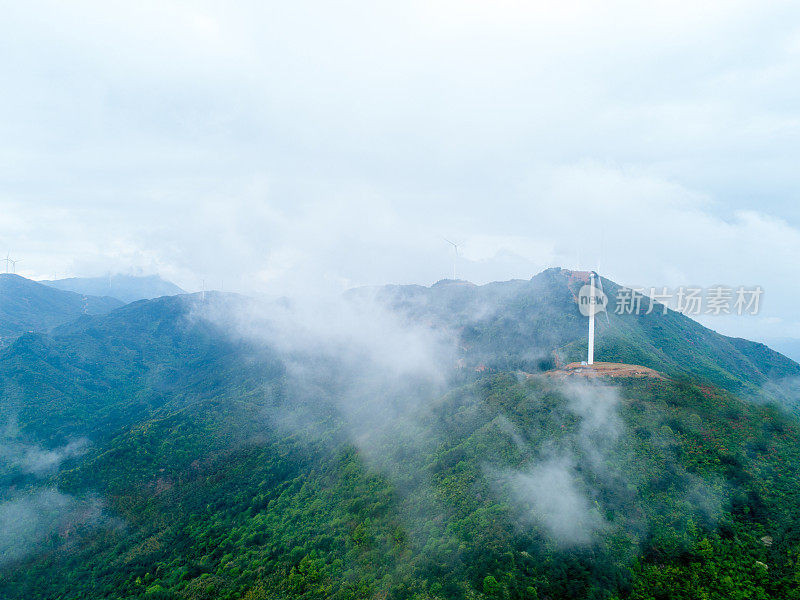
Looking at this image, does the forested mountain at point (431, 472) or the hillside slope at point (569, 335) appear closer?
the forested mountain at point (431, 472)

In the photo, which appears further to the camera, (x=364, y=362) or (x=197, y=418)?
(x=364, y=362)

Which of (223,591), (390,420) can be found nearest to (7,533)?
(223,591)

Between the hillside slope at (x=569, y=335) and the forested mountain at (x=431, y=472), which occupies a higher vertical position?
the hillside slope at (x=569, y=335)

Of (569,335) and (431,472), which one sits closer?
(431,472)

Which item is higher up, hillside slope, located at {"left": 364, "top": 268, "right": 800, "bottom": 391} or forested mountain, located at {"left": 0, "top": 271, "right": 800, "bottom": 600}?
hillside slope, located at {"left": 364, "top": 268, "right": 800, "bottom": 391}

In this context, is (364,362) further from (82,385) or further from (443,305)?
(82,385)

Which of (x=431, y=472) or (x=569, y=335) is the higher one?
(x=569, y=335)

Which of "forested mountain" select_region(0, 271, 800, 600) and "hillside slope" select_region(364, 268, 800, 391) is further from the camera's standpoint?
"hillside slope" select_region(364, 268, 800, 391)

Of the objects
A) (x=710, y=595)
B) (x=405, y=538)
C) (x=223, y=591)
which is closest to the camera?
(x=710, y=595)
